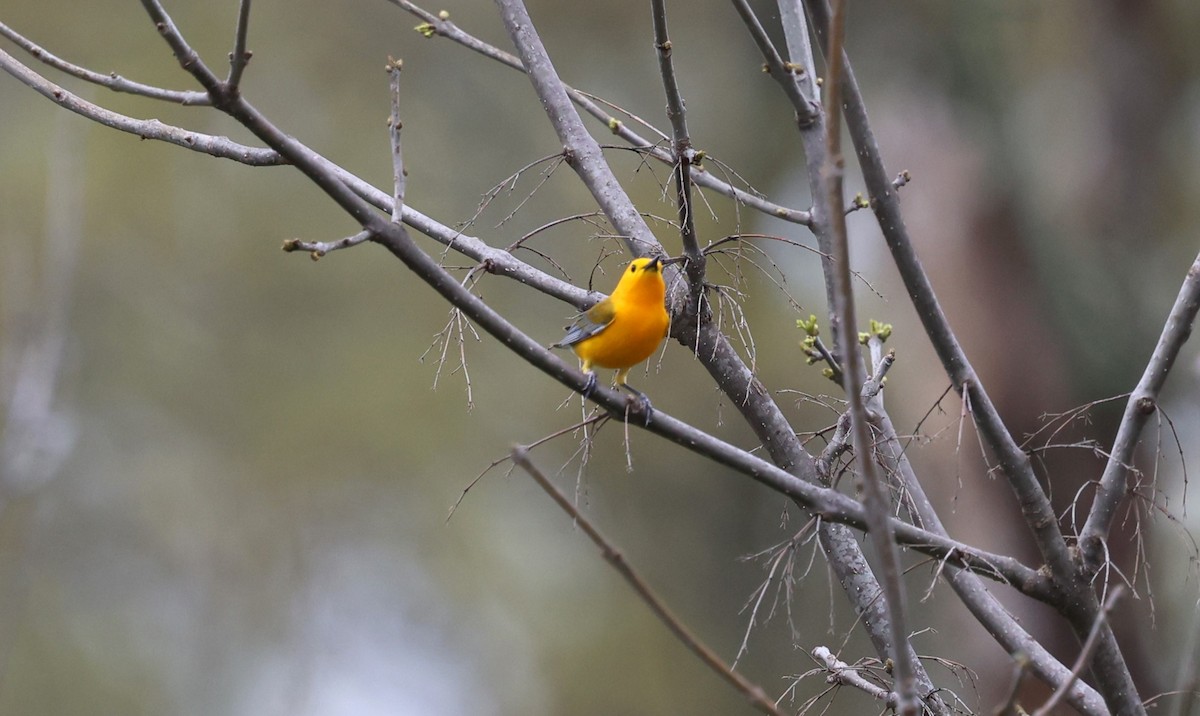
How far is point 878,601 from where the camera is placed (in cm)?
330

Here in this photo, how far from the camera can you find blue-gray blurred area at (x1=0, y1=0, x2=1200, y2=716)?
9148 mm

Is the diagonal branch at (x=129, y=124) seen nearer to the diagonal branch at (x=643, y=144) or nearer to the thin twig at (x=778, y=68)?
the diagonal branch at (x=643, y=144)

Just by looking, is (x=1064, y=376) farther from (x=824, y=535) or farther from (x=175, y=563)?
(x=175, y=563)

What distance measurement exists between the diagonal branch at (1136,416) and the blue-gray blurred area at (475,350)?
5.28 metres

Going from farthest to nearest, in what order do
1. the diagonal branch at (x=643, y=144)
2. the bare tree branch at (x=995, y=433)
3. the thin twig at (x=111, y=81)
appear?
the diagonal branch at (x=643, y=144), the thin twig at (x=111, y=81), the bare tree branch at (x=995, y=433)

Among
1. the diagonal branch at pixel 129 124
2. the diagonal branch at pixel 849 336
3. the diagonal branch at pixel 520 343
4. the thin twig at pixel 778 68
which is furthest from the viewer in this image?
the diagonal branch at pixel 129 124

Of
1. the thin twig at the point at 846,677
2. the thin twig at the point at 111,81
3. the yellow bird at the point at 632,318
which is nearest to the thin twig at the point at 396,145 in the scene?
the thin twig at the point at 111,81

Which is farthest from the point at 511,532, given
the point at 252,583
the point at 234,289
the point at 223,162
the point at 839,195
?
the point at 839,195

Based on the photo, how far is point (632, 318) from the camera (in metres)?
3.57

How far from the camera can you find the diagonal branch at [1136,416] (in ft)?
8.68

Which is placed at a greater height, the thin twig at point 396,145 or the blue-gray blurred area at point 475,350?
the blue-gray blurred area at point 475,350

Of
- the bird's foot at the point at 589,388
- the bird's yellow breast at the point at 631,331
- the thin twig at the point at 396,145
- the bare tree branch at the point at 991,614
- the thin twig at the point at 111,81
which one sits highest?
the thin twig at the point at 111,81

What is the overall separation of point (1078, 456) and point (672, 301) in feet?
19.7

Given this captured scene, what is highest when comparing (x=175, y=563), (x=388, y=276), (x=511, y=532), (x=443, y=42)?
(x=443, y=42)
